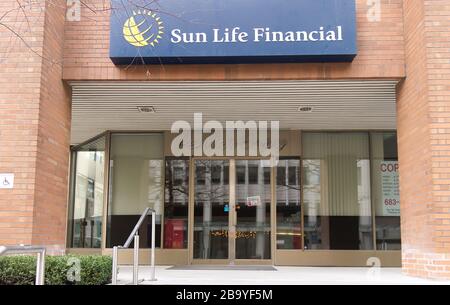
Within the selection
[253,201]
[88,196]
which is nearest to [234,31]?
[253,201]

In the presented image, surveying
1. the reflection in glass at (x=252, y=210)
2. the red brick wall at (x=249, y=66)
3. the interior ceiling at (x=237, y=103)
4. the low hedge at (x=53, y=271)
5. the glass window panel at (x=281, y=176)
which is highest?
the red brick wall at (x=249, y=66)

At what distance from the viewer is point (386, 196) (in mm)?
13391

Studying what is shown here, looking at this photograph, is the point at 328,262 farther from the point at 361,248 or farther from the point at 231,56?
the point at 231,56

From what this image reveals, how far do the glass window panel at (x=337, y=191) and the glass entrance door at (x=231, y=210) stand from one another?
1.06m

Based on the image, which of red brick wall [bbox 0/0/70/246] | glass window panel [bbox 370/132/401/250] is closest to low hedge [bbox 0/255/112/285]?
red brick wall [bbox 0/0/70/246]

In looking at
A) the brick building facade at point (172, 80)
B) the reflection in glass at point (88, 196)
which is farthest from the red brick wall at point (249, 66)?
the reflection in glass at point (88, 196)

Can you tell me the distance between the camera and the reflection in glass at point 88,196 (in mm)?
14070

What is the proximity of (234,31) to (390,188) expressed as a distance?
639cm

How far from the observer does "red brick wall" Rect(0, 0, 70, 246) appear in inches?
337

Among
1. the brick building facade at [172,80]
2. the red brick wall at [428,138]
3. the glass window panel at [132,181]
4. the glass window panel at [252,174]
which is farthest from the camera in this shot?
the glass window panel at [132,181]

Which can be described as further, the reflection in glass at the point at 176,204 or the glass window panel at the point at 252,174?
the glass window panel at the point at 252,174

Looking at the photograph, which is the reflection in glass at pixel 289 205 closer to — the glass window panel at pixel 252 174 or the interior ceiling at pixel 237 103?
the glass window panel at pixel 252 174
